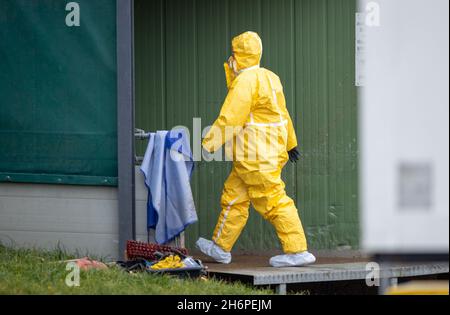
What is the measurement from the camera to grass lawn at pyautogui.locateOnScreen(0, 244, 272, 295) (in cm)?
664

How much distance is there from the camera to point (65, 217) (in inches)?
332

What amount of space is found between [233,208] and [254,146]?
0.56m

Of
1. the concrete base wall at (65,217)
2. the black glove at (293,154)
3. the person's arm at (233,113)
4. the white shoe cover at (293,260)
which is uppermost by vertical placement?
the person's arm at (233,113)

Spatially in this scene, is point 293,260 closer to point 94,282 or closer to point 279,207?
point 279,207

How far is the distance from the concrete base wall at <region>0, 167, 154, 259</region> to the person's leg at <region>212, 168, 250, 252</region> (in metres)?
0.63

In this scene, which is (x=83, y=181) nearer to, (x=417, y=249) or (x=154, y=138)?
(x=154, y=138)

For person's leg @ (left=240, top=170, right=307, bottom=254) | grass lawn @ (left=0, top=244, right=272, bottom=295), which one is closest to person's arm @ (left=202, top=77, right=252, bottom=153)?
person's leg @ (left=240, top=170, right=307, bottom=254)

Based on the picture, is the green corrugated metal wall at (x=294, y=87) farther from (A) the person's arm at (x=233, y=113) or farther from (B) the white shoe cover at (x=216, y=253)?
(A) the person's arm at (x=233, y=113)

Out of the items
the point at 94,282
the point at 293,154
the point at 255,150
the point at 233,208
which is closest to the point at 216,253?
the point at 233,208

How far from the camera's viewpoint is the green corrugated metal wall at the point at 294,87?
9602 mm

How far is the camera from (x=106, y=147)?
27.5 ft

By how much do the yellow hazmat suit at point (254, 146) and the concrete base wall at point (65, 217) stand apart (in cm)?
71

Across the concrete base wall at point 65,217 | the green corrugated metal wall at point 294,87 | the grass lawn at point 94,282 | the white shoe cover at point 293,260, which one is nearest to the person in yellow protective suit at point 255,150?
the white shoe cover at point 293,260
